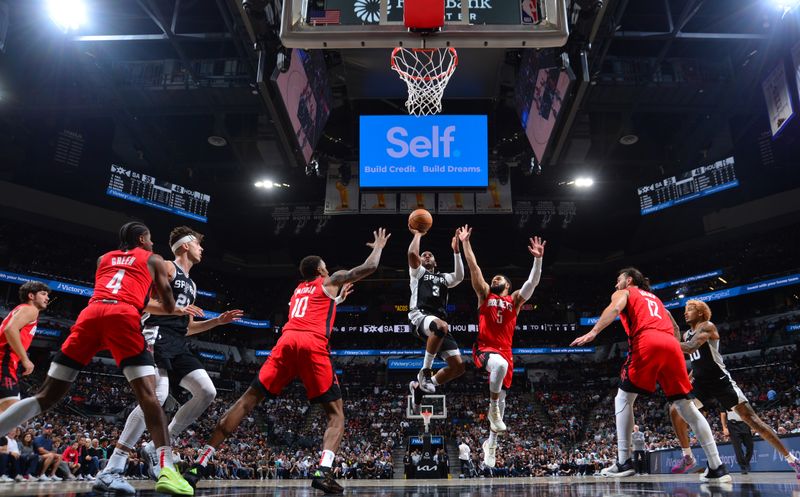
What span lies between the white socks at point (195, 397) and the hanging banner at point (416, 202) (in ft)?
48.4

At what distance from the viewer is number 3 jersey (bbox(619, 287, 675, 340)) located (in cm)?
560

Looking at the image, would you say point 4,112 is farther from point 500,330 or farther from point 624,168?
point 624,168

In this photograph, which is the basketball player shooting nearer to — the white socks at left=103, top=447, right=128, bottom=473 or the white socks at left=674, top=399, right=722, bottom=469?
the white socks at left=674, top=399, right=722, bottom=469

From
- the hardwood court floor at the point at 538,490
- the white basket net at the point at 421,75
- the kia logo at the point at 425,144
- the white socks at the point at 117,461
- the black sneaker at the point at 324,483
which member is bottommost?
the hardwood court floor at the point at 538,490

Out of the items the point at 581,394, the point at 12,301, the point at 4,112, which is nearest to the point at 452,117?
Answer: the point at 4,112

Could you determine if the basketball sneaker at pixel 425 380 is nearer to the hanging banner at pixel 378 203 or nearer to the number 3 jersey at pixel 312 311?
the number 3 jersey at pixel 312 311

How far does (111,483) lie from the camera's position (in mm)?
4227

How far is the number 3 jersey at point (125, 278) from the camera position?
160 inches

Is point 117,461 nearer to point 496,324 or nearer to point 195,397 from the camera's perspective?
point 195,397

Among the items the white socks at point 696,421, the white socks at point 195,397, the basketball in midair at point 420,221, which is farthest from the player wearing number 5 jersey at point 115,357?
the white socks at point 696,421

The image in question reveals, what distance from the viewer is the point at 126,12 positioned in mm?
14414

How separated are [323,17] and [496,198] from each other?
1432cm

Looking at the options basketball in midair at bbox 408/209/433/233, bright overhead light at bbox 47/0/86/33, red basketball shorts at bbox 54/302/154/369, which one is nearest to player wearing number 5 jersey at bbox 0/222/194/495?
red basketball shorts at bbox 54/302/154/369

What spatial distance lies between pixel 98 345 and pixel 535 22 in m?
5.49
